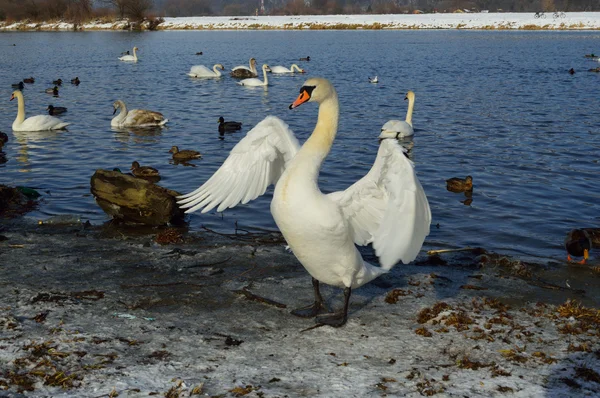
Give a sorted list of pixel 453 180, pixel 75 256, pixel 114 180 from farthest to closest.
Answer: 1. pixel 453 180
2. pixel 114 180
3. pixel 75 256

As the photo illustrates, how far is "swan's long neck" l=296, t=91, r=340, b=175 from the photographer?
5.60 meters

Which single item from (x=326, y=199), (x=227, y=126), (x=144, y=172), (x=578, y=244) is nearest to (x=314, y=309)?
(x=326, y=199)

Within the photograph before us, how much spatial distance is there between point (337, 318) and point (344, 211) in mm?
1053

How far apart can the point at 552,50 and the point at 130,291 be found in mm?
46753

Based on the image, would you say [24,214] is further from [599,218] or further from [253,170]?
[599,218]

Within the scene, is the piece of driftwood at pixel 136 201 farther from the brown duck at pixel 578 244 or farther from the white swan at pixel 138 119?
the white swan at pixel 138 119

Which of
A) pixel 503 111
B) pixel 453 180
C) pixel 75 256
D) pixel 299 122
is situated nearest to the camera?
pixel 75 256

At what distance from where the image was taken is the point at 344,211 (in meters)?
5.77

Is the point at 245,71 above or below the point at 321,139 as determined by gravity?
below

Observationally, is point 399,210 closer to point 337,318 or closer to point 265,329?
point 337,318

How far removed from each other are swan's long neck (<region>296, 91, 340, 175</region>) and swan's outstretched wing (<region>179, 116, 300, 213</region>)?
893 millimetres

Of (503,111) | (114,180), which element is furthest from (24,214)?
(503,111)

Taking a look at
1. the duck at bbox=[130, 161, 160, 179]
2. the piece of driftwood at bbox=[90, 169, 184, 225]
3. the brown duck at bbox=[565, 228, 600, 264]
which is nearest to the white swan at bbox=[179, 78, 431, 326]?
the brown duck at bbox=[565, 228, 600, 264]

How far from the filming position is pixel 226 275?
24.2 feet
